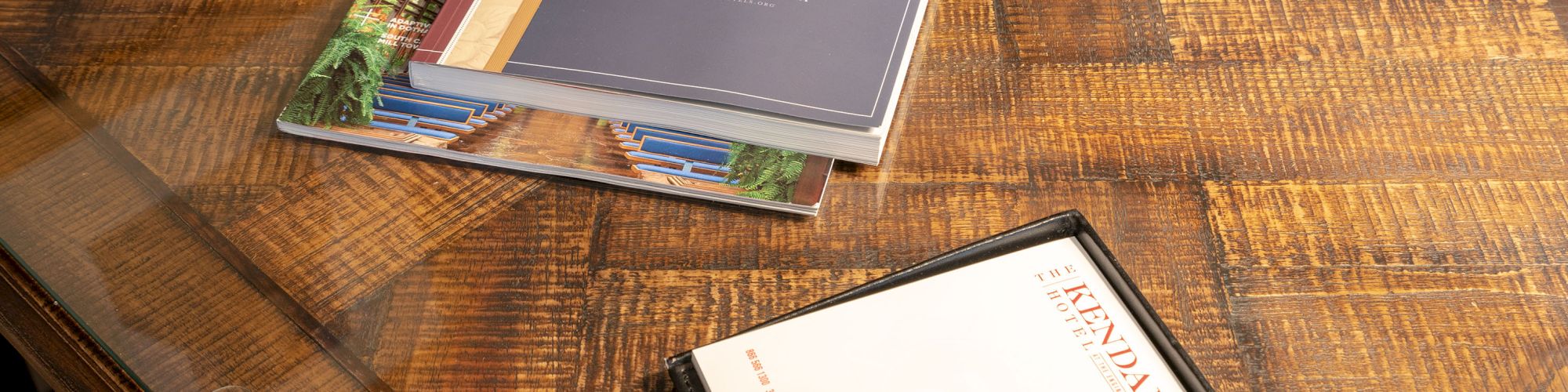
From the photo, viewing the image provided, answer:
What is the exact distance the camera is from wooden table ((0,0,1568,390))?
56 cm

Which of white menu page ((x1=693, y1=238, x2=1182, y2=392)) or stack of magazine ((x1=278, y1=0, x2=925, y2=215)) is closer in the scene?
white menu page ((x1=693, y1=238, x2=1182, y2=392))

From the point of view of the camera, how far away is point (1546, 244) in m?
0.61

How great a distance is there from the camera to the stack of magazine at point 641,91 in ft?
2.03

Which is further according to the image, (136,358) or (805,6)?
(805,6)

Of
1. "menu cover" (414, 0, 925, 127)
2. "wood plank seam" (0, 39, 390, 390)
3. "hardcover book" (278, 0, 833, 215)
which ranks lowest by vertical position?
"wood plank seam" (0, 39, 390, 390)

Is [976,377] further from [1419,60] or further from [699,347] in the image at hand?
[1419,60]

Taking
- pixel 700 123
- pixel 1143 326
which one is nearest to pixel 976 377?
pixel 1143 326

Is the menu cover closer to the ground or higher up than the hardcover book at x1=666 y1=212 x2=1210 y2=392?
higher up

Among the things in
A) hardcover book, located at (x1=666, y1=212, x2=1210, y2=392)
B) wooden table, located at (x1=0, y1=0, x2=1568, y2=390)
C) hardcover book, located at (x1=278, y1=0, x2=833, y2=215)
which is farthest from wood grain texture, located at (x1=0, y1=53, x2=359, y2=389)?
hardcover book, located at (x1=666, y1=212, x2=1210, y2=392)

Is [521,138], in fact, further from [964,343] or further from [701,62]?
[964,343]

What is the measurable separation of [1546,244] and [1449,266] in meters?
0.06

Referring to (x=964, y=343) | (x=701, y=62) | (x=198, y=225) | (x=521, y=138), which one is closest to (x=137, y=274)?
(x=198, y=225)

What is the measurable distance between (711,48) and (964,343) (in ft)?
0.83

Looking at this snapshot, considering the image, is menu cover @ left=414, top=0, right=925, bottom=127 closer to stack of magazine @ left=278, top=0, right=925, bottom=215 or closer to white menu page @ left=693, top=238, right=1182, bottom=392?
stack of magazine @ left=278, top=0, right=925, bottom=215
